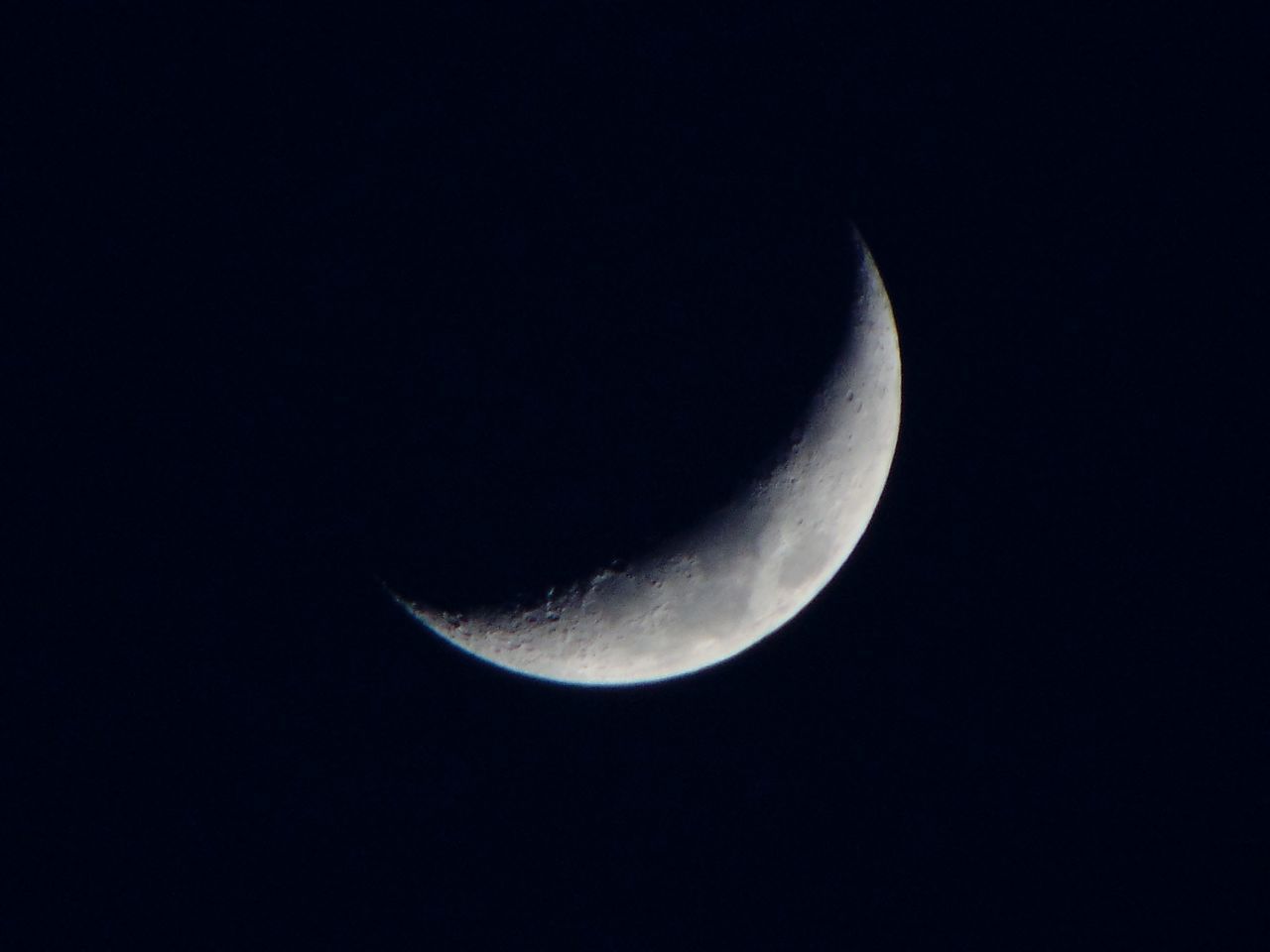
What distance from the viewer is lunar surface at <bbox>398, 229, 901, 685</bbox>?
3.84 m

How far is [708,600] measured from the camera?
4016mm

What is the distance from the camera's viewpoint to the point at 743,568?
3963 mm

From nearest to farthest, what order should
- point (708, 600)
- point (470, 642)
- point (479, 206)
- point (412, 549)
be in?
point (479, 206) < point (412, 549) < point (708, 600) < point (470, 642)

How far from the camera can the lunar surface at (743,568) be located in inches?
151

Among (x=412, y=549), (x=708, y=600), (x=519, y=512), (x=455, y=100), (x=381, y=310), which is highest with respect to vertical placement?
(x=455, y=100)

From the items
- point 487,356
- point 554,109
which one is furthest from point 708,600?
point 554,109

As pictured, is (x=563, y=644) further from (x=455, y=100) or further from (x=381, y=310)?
(x=455, y=100)

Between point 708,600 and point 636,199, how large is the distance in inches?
72.9

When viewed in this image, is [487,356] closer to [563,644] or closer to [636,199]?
[636,199]

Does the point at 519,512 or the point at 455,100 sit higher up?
the point at 455,100

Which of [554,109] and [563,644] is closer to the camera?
[554,109]

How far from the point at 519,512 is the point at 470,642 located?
1217mm

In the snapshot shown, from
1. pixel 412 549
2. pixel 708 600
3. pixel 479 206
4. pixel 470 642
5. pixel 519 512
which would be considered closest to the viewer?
pixel 479 206

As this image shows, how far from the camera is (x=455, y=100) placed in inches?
132
